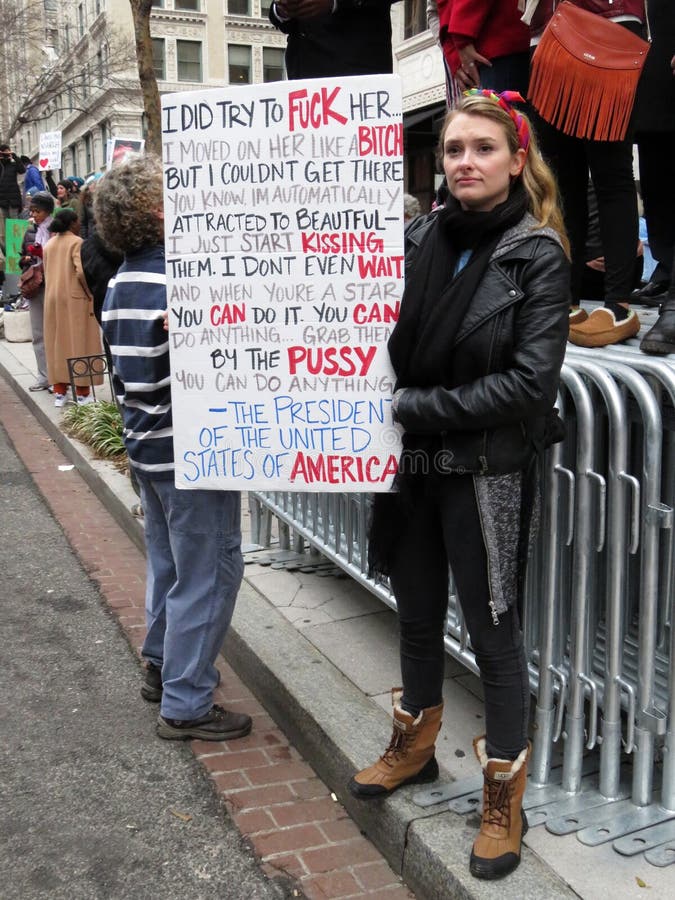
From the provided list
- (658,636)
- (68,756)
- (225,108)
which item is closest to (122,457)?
(68,756)

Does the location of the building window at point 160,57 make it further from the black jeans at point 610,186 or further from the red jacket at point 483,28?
the black jeans at point 610,186

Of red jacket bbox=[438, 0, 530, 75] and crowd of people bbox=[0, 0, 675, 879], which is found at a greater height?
red jacket bbox=[438, 0, 530, 75]

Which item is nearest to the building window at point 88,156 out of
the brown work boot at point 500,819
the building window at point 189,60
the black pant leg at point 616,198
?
the building window at point 189,60

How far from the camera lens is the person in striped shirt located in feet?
11.0

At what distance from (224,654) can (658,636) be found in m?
2.13

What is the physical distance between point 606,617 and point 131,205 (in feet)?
6.73

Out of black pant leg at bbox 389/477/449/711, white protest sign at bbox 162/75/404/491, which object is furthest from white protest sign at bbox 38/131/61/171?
black pant leg at bbox 389/477/449/711

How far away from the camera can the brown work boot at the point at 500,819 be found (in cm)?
255

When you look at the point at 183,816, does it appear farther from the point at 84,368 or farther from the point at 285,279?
the point at 84,368

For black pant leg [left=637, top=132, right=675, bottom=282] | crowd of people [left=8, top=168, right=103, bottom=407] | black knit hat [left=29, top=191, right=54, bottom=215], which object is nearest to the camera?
black pant leg [left=637, top=132, right=675, bottom=282]

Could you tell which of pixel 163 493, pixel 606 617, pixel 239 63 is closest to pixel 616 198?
pixel 606 617

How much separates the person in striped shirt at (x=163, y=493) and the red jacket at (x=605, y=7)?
1.53 m

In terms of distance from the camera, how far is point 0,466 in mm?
8125

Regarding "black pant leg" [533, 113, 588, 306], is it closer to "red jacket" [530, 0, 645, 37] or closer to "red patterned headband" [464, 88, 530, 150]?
"red jacket" [530, 0, 645, 37]
